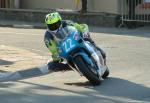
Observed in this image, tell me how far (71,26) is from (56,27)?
288 millimetres

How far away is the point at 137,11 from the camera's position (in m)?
21.6

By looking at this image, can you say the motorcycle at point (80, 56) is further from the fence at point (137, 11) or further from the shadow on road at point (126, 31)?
the fence at point (137, 11)

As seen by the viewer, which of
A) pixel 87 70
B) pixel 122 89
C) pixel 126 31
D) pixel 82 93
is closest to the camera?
pixel 82 93

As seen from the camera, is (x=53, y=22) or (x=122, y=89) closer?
(x=122, y=89)

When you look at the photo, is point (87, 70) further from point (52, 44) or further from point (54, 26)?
point (54, 26)

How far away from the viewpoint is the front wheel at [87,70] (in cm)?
1000

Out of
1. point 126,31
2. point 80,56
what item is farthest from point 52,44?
point 126,31

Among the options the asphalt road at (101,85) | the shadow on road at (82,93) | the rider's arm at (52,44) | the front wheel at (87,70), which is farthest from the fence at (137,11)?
the front wheel at (87,70)

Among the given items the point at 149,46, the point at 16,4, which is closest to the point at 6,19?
the point at 16,4

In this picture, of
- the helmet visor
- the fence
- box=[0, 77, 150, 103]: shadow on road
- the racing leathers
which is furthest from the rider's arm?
the fence

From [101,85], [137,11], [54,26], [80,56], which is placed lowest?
[101,85]

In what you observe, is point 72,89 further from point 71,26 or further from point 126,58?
point 126,58

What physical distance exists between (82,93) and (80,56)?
2.68 ft

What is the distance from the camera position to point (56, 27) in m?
10.2
